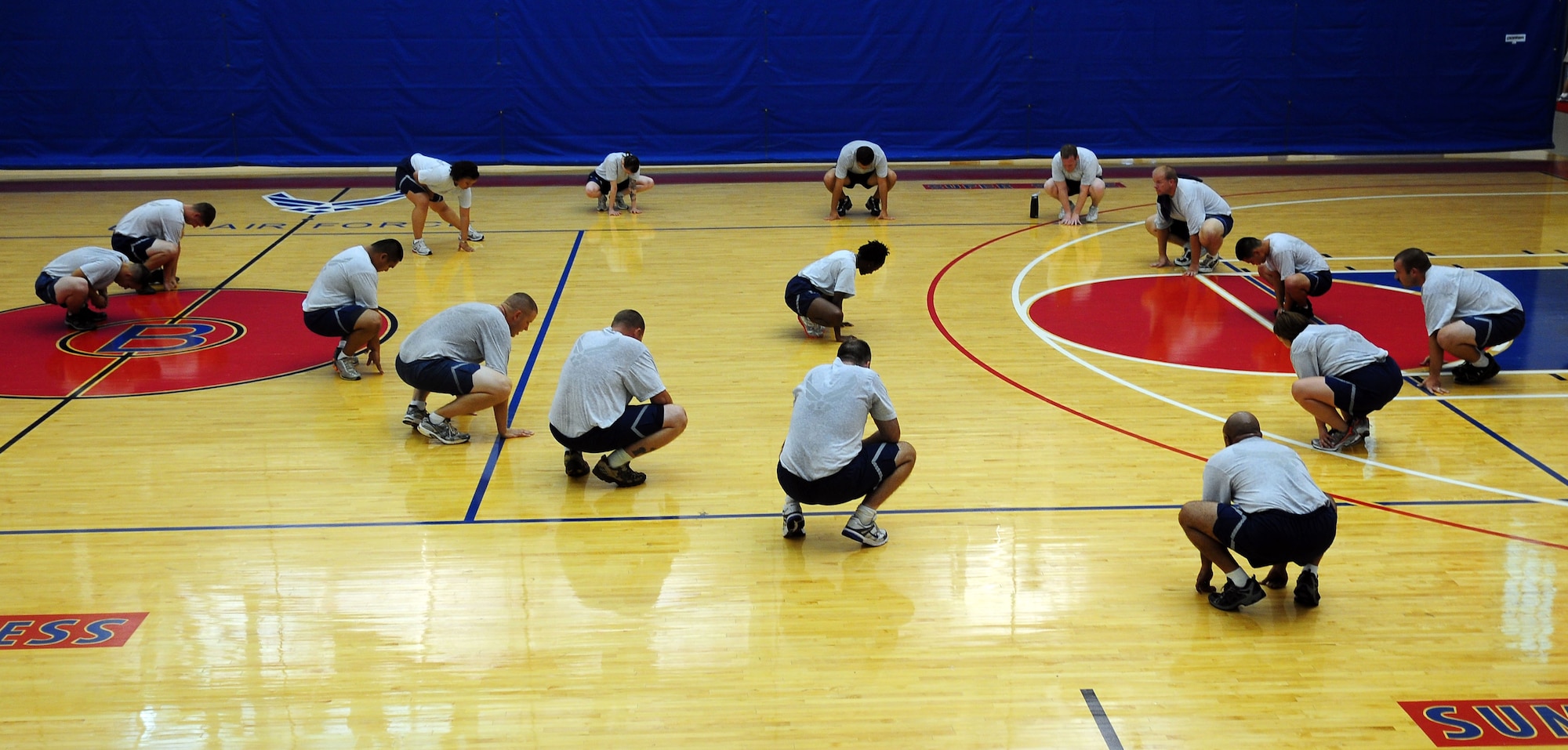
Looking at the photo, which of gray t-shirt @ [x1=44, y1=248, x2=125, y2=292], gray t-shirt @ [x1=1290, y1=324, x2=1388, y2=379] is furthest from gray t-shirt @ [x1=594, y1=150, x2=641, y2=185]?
gray t-shirt @ [x1=1290, y1=324, x2=1388, y2=379]

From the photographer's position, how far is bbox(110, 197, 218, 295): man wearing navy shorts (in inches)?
484

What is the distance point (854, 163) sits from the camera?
52.1ft

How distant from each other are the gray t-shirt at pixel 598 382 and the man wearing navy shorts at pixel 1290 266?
19.5 ft

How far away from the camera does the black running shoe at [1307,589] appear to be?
6195mm

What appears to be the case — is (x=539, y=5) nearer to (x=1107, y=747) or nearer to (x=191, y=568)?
(x=191, y=568)

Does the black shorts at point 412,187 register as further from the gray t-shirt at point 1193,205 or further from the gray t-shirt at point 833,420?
the gray t-shirt at point 833,420

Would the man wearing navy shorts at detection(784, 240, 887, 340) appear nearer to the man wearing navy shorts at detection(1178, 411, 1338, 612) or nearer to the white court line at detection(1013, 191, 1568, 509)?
the white court line at detection(1013, 191, 1568, 509)

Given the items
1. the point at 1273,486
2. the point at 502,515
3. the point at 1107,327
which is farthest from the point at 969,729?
the point at 1107,327

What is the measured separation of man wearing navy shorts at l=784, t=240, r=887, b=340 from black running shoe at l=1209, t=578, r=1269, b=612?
4.97 metres

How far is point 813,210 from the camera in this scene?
16734mm

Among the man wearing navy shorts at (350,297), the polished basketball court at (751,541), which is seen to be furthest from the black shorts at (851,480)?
the man wearing navy shorts at (350,297)

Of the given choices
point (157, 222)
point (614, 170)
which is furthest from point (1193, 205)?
point (157, 222)

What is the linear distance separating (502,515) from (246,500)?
1.59 metres

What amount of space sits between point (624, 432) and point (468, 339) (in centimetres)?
144
